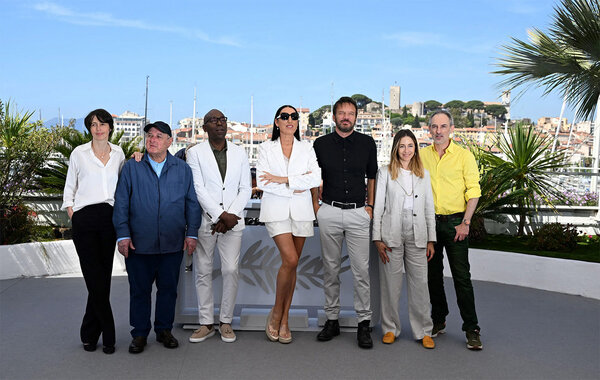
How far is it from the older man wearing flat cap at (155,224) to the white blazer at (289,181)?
1.79 ft

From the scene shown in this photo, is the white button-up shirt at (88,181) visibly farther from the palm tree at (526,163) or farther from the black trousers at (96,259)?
the palm tree at (526,163)

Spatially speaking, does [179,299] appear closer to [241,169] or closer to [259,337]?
[259,337]

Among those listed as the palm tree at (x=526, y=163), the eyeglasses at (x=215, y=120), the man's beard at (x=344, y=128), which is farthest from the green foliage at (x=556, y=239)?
the eyeglasses at (x=215, y=120)

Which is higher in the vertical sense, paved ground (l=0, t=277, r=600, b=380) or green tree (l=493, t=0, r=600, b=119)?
green tree (l=493, t=0, r=600, b=119)

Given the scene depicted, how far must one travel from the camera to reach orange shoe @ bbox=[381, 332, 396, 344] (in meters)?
4.68

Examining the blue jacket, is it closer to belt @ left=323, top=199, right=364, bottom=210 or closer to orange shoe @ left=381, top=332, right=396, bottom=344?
belt @ left=323, top=199, right=364, bottom=210

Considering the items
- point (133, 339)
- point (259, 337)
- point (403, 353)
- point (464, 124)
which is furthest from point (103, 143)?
point (464, 124)

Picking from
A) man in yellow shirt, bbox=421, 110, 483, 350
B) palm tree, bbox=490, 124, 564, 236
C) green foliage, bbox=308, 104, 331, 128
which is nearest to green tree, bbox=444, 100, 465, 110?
green foliage, bbox=308, 104, 331, 128

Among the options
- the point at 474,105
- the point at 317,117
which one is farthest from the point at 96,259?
the point at 474,105

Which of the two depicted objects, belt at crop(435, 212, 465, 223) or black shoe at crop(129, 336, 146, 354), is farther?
belt at crop(435, 212, 465, 223)

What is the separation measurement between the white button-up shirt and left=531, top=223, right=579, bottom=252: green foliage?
597cm

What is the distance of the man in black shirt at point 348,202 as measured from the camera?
460 centimetres

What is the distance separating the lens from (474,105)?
157000mm

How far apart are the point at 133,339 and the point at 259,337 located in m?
1.00
